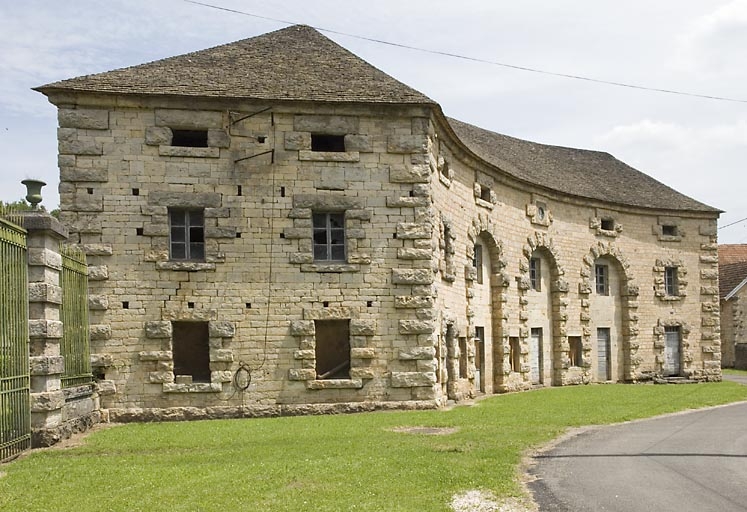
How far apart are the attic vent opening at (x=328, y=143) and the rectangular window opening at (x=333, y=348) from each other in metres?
4.09

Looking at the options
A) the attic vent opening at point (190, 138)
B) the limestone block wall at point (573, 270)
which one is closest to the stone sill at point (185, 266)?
the attic vent opening at point (190, 138)

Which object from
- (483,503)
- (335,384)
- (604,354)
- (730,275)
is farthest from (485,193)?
(730,275)

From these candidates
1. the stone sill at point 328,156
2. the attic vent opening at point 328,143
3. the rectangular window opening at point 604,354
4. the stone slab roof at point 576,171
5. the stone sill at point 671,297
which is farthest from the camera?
the stone sill at point 671,297

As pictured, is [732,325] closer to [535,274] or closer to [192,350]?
[535,274]

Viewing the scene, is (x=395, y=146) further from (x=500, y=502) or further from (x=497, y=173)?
(x=500, y=502)

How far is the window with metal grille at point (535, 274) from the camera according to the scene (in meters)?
27.4

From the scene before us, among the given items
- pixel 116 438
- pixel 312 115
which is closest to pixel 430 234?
pixel 312 115

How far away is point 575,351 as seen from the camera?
29.0 meters

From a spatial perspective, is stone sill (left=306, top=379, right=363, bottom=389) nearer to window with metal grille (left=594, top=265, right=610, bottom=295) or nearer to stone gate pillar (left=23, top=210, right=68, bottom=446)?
stone gate pillar (left=23, top=210, right=68, bottom=446)

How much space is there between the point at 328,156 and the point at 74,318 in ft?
21.7

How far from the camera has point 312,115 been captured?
1816 cm

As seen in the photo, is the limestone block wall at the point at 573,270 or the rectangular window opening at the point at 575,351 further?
Answer: the rectangular window opening at the point at 575,351

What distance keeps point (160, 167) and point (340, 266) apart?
4.62 metres

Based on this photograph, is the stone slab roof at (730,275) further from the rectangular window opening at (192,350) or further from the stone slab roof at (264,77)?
the rectangular window opening at (192,350)
